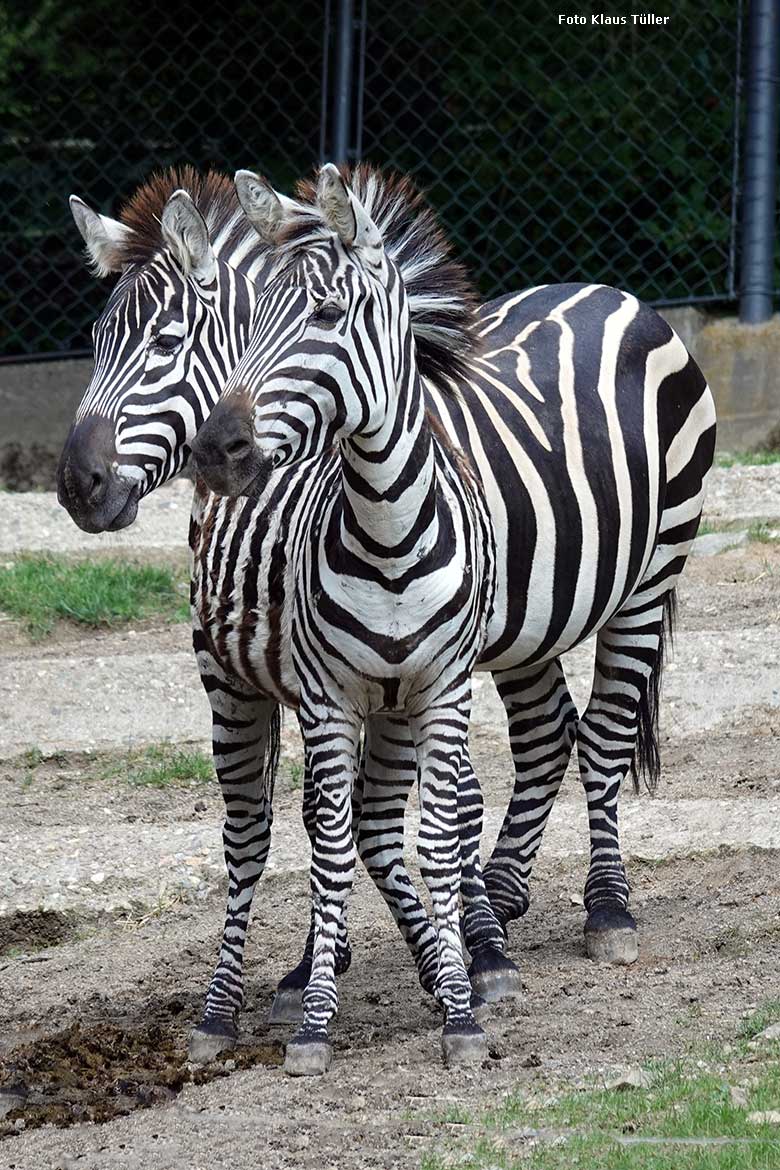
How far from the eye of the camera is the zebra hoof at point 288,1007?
4.94 metres

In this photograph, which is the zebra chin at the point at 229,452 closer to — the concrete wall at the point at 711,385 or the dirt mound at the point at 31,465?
the concrete wall at the point at 711,385

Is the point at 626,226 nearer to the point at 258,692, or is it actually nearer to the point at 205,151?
the point at 205,151

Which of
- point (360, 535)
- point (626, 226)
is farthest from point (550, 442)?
point (626, 226)

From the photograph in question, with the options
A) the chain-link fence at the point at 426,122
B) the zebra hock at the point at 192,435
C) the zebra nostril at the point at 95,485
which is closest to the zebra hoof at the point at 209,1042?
the zebra hock at the point at 192,435

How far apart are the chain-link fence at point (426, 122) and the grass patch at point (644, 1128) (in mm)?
8030

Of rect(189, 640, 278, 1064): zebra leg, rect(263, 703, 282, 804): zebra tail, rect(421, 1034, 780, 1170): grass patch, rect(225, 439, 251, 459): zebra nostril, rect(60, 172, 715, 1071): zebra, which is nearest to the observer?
rect(421, 1034, 780, 1170): grass patch

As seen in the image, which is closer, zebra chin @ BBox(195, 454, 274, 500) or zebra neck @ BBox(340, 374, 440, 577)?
zebra chin @ BBox(195, 454, 274, 500)

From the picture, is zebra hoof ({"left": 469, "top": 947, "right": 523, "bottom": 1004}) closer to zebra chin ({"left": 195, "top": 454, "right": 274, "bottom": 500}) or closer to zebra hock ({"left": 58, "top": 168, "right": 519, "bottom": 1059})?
zebra hock ({"left": 58, "top": 168, "right": 519, "bottom": 1059})

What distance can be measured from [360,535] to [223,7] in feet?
27.7

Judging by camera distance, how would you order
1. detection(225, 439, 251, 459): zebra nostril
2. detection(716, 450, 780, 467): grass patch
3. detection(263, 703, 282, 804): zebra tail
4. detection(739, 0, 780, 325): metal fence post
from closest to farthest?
detection(225, 439, 251, 459): zebra nostril → detection(263, 703, 282, 804): zebra tail → detection(716, 450, 780, 467): grass patch → detection(739, 0, 780, 325): metal fence post

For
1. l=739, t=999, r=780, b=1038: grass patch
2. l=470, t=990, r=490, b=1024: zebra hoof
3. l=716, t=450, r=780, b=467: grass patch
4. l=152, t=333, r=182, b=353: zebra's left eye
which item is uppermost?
l=152, t=333, r=182, b=353: zebra's left eye

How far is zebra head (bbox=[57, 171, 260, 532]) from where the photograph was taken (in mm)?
4449

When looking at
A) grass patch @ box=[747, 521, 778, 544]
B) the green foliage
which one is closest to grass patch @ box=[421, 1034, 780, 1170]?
grass patch @ box=[747, 521, 778, 544]

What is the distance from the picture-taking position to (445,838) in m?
4.46
